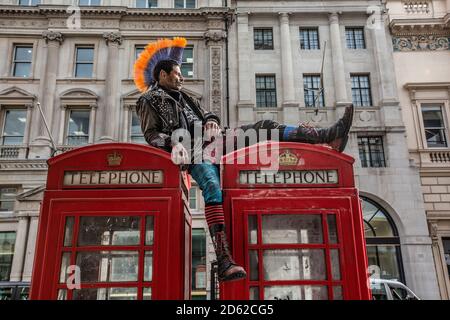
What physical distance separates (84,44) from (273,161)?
746 inches

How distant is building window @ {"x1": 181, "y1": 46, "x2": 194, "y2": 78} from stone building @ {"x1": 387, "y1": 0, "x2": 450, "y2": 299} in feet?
33.2

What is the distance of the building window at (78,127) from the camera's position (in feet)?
61.3

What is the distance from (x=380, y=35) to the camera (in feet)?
65.0

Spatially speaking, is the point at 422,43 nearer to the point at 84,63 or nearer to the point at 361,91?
the point at 361,91

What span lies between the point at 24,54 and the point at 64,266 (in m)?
19.6

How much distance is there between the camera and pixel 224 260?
3346 mm

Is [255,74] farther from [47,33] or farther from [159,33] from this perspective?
[47,33]

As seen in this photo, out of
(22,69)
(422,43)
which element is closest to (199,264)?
(22,69)

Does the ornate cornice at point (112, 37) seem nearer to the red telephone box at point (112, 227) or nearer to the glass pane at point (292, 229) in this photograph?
the red telephone box at point (112, 227)

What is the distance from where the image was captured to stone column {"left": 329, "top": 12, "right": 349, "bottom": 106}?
18.8m

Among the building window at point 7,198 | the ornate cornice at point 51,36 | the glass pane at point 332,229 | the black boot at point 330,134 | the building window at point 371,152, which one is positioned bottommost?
the glass pane at point 332,229

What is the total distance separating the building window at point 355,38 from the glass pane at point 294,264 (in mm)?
18727

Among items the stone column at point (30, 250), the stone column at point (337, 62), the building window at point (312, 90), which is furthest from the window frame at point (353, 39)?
the stone column at point (30, 250)

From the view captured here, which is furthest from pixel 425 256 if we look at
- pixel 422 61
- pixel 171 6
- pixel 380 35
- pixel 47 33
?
pixel 47 33
